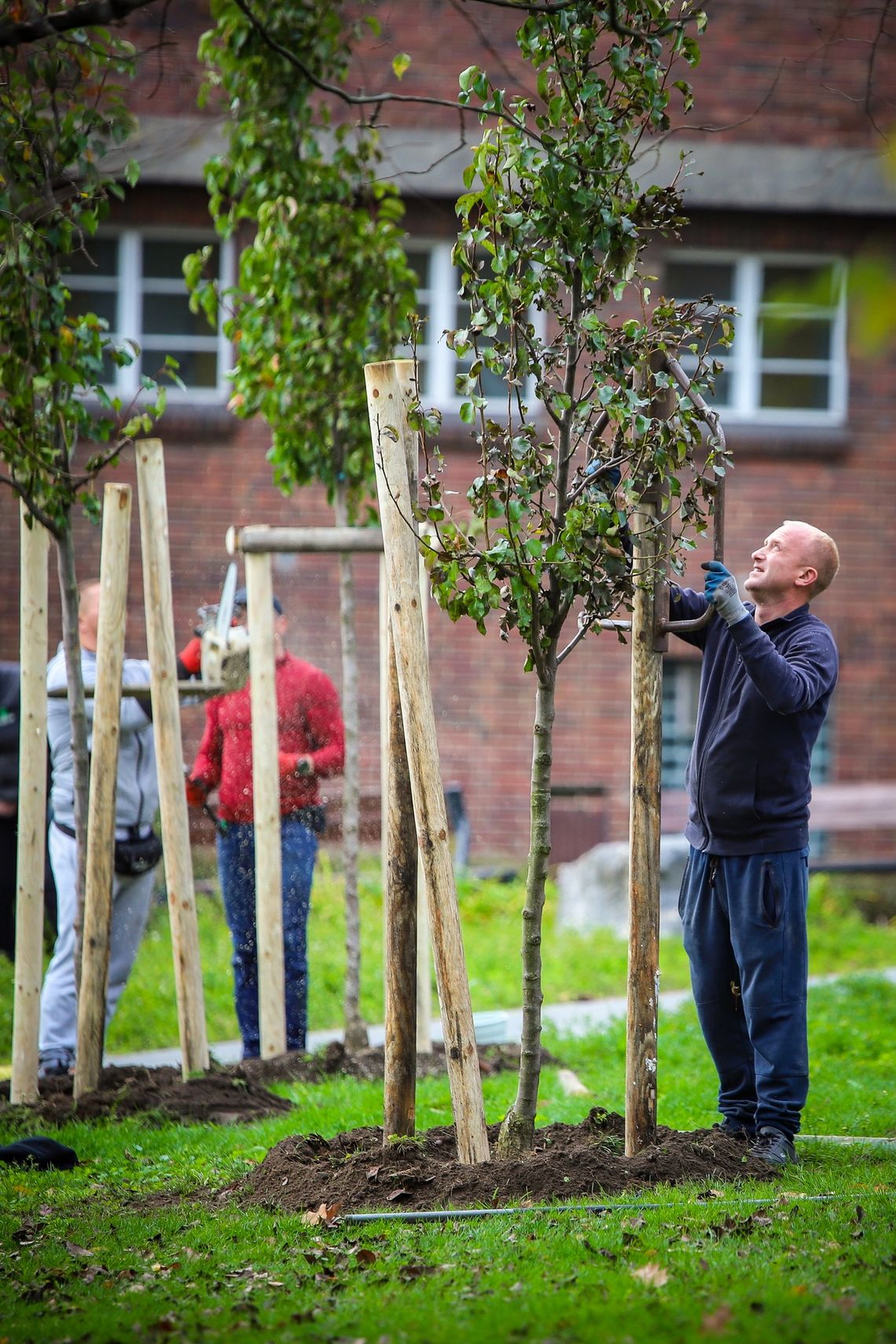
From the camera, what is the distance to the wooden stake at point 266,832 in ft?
20.4

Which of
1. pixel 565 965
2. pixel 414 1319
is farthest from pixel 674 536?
pixel 565 965

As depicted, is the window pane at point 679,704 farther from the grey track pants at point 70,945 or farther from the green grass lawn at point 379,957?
the grey track pants at point 70,945

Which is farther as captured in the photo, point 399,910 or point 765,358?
point 765,358

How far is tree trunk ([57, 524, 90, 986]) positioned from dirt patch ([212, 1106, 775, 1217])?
187 centimetres

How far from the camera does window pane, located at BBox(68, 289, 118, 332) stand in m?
11.9

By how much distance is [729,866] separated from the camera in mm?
4379

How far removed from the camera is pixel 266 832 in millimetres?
6215

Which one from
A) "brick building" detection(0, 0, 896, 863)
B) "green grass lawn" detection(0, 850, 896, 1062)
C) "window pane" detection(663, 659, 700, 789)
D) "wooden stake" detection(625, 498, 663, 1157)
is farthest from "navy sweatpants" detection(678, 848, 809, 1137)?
"window pane" detection(663, 659, 700, 789)

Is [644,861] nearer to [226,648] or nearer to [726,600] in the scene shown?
[726,600]

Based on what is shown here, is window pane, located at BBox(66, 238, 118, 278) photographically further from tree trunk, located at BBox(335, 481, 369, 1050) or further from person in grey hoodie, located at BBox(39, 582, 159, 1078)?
person in grey hoodie, located at BBox(39, 582, 159, 1078)

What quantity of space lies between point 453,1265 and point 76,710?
3.32m

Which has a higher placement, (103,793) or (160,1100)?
(103,793)

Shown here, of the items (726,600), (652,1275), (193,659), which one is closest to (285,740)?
(193,659)

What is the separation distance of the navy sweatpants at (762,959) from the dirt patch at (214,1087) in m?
2.03
